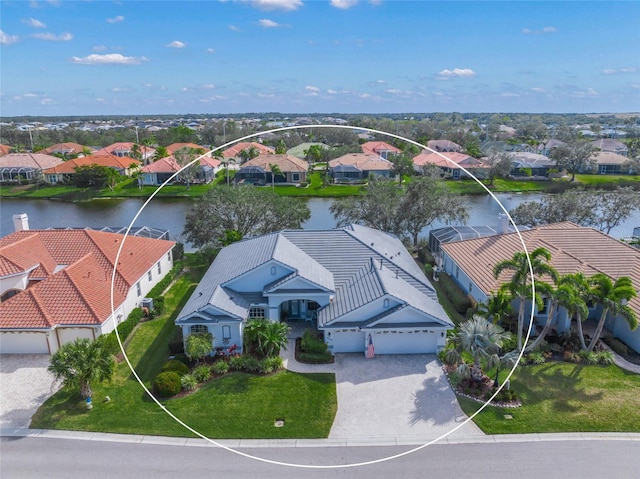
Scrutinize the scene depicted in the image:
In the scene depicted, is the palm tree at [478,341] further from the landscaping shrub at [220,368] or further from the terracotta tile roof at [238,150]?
the terracotta tile roof at [238,150]

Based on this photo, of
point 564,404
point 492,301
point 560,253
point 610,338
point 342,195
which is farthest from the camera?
point 342,195

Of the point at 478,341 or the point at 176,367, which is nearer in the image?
the point at 478,341

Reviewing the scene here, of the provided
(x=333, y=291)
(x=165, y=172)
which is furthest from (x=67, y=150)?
(x=333, y=291)

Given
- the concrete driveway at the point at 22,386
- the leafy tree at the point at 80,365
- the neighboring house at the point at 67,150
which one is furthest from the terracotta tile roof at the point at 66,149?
the leafy tree at the point at 80,365

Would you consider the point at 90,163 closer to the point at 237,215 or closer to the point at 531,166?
the point at 237,215

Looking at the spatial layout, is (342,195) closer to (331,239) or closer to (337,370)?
(331,239)

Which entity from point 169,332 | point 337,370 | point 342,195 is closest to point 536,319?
point 337,370
